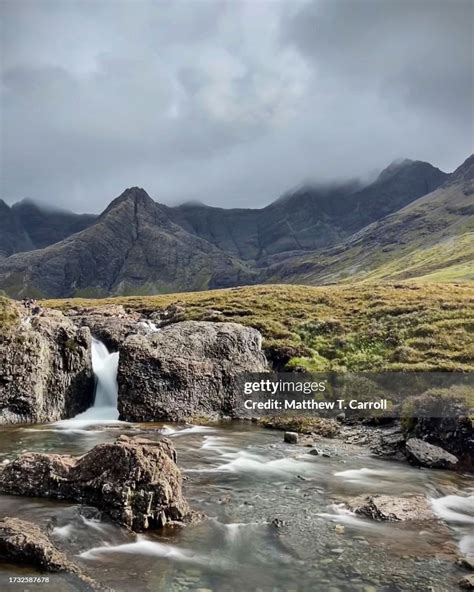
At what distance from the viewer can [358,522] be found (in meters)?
17.0

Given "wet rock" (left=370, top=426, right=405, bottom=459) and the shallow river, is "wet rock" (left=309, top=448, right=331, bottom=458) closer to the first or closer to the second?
the shallow river

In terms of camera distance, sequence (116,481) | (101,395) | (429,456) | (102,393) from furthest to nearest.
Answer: (102,393) → (101,395) → (429,456) → (116,481)

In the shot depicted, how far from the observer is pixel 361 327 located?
5338 centimetres

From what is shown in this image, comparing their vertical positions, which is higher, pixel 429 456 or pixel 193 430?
pixel 429 456

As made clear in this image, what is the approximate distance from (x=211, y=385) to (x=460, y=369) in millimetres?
19191

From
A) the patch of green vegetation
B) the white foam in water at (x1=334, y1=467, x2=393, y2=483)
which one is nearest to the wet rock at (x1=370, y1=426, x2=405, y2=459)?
the white foam in water at (x1=334, y1=467, x2=393, y2=483)

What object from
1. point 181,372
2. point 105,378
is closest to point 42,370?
point 105,378

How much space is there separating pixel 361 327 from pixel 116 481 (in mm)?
41239

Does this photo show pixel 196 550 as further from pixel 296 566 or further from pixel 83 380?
pixel 83 380

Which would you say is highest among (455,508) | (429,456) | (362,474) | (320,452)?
(429,456)

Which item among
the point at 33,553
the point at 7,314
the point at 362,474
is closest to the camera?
the point at 33,553

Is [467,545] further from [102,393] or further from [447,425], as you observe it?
[102,393]

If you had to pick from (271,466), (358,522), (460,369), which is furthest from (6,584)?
(460,369)

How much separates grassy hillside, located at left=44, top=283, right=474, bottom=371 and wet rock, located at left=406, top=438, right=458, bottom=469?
1421cm
